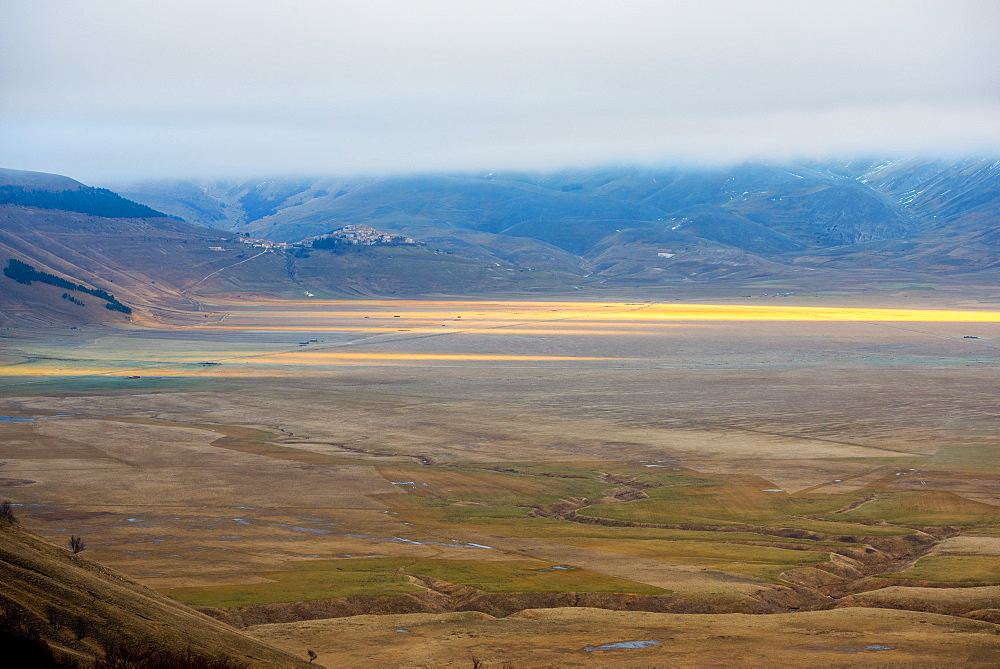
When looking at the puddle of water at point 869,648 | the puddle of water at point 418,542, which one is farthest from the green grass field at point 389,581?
the puddle of water at point 869,648

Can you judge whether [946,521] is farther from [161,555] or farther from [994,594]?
[161,555]

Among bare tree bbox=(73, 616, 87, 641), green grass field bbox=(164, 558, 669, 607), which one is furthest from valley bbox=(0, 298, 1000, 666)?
bare tree bbox=(73, 616, 87, 641)

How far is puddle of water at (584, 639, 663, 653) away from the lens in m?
26.2

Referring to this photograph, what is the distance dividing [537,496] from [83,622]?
113ft

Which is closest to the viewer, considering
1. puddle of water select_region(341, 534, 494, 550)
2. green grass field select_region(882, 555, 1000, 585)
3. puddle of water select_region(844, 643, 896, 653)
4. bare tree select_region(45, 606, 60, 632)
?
bare tree select_region(45, 606, 60, 632)

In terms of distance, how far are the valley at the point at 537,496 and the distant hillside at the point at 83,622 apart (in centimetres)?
840

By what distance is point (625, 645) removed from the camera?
26.5 m

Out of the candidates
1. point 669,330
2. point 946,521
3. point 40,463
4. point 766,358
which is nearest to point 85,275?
point 669,330

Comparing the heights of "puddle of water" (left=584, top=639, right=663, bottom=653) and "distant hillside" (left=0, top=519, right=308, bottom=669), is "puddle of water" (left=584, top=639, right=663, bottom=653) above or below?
below

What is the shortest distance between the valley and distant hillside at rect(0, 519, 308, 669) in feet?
27.5

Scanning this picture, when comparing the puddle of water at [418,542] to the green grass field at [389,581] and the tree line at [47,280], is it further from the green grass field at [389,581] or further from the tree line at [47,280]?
the tree line at [47,280]

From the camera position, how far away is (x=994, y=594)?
1211 inches

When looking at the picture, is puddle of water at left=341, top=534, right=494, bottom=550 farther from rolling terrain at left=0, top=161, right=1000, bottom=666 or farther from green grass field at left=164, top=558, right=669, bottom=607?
green grass field at left=164, top=558, right=669, bottom=607

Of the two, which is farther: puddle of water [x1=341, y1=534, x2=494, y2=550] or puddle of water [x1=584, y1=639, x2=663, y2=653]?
puddle of water [x1=341, y1=534, x2=494, y2=550]
